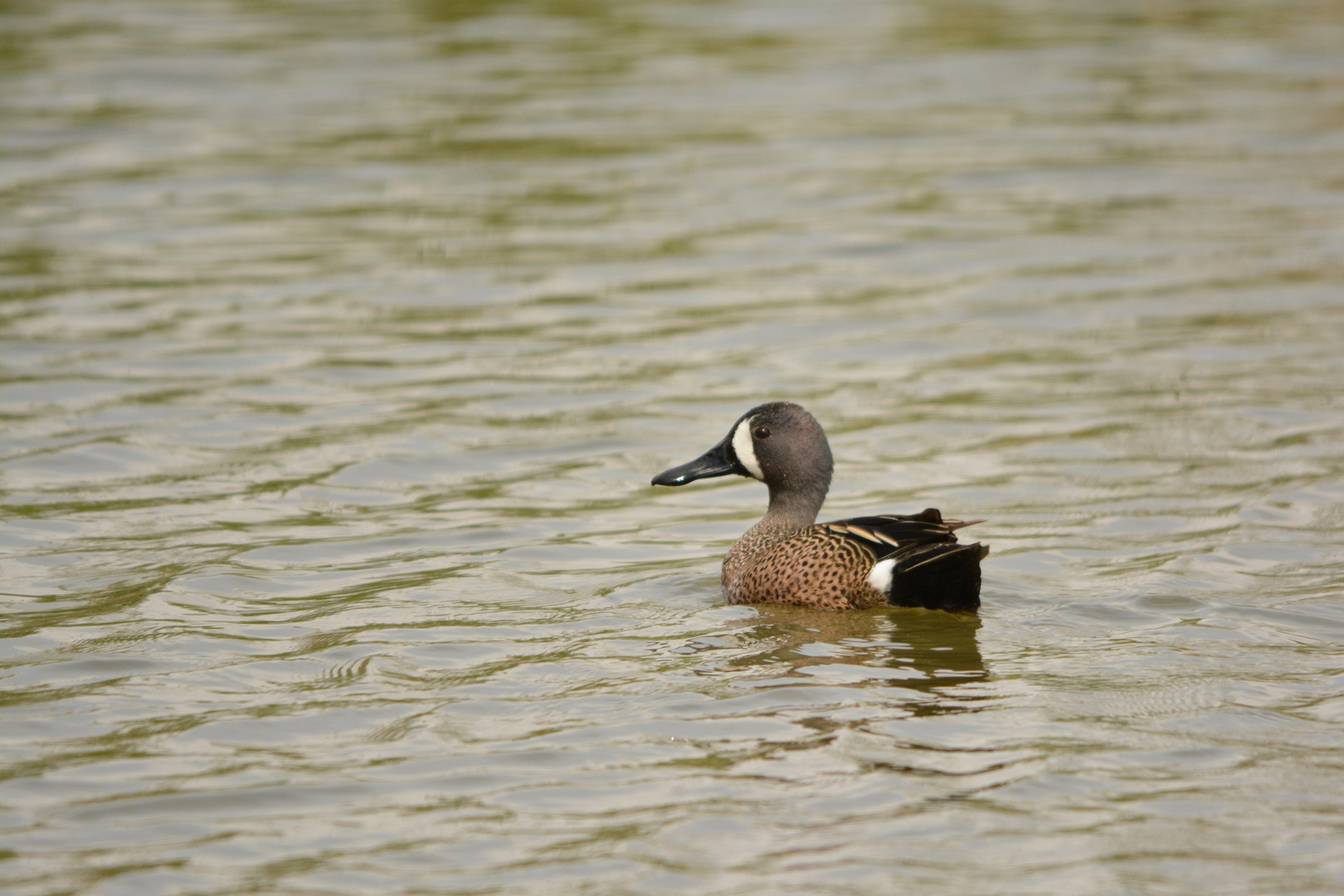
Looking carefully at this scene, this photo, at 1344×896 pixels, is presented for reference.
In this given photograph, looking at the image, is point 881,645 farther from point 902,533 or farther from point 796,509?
point 796,509

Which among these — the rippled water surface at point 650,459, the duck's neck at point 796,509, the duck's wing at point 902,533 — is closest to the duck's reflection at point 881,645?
the rippled water surface at point 650,459

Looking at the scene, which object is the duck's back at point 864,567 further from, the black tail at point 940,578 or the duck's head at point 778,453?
the duck's head at point 778,453

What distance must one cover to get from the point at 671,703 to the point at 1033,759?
120 cm

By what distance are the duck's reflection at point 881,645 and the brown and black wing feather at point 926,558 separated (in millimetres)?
89

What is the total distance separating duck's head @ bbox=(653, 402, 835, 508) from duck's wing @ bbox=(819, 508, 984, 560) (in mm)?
670

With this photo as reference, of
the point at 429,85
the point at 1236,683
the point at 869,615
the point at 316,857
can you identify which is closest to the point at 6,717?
the point at 316,857

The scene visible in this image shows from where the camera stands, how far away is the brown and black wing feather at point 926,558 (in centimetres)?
626

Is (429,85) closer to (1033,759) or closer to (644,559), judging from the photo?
(644,559)

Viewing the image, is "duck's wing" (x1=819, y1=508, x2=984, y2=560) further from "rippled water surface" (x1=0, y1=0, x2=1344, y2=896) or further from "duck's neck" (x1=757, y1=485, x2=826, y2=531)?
"duck's neck" (x1=757, y1=485, x2=826, y2=531)

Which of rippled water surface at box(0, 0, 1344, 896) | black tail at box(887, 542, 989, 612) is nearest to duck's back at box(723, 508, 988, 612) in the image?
black tail at box(887, 542, 989, 612)

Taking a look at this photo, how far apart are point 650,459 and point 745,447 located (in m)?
1.71

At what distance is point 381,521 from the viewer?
8.03 meters

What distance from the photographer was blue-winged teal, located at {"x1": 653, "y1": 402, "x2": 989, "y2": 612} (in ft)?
20.9

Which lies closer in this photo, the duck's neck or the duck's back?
the duck's back
